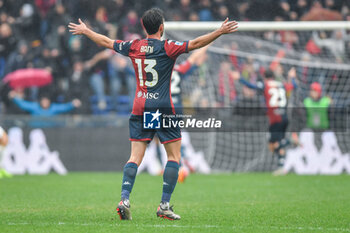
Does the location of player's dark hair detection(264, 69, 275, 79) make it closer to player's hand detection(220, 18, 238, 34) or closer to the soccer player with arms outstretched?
the soccer player with arms outstretched

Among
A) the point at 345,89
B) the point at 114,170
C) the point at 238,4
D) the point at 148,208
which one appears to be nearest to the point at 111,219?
the point at 148,208

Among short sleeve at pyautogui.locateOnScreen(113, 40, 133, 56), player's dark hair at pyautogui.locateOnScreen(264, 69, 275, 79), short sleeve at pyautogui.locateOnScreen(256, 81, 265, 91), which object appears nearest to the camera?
short sleeve at pyautogui.locateOnScreen(113, 40, 133, 56)

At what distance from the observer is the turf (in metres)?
5.80

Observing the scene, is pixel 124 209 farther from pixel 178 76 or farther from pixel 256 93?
pixel 256 93

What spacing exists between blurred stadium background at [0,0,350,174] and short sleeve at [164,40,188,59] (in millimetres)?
6581

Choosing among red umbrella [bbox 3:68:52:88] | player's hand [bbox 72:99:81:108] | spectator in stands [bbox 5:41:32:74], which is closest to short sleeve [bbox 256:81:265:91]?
player's hand [bbox 72:99:81:108]

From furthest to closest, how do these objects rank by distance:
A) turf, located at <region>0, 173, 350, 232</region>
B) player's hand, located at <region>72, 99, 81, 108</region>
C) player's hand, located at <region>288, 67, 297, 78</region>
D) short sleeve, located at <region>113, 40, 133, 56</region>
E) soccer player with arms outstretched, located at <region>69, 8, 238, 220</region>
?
player's hand, located at <region>72, 99, 81, 108</region>, player's hand, located at <region>288, 67, 297, 78</region>, short sleeve, located at <region>113, 40, 133, 56</region>, soccer player with arms outstretched, located at <region>69, 8, 238, 220</region>, turf, located at <region>0, 173, 350, 232</region>

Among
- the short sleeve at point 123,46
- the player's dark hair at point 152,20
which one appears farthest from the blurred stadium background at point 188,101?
the player's dark hair at point 152,20

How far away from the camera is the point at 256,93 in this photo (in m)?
15.9

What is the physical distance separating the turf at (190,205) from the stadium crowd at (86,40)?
13.9 feet

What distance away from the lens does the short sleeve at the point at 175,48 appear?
6214 millimetres

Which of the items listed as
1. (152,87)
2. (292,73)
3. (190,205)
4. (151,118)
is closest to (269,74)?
(292,73)

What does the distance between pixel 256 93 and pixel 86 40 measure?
5495 mm

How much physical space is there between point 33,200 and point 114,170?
6.81 m
